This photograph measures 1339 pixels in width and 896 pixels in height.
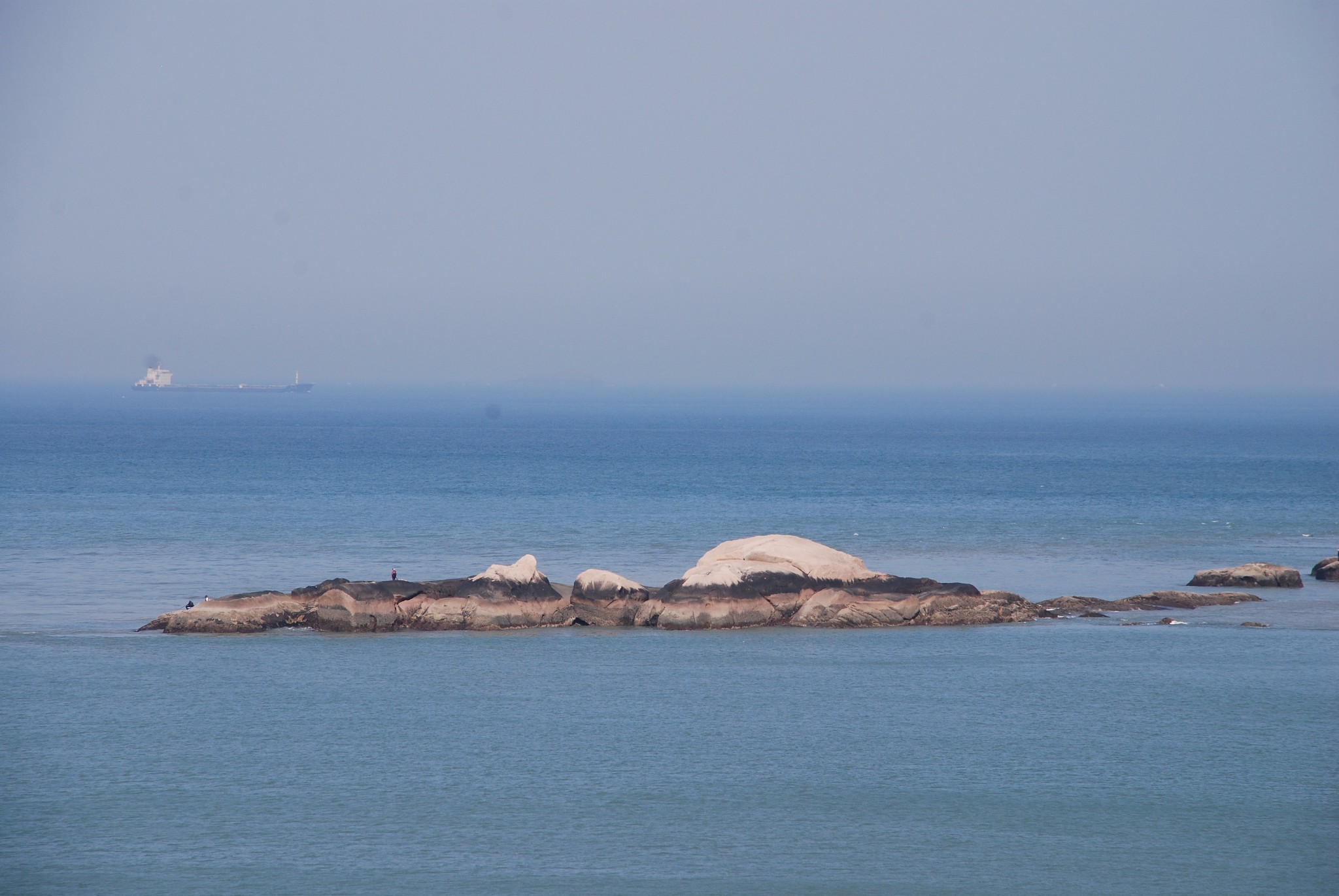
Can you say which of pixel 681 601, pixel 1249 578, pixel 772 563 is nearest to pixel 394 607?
pixel 681 601

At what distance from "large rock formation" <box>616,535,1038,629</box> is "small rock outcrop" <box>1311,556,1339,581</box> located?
49.2 feet

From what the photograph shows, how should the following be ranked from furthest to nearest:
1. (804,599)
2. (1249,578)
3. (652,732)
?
1. (1249,578)
2. (804,599)
3. (652,732)

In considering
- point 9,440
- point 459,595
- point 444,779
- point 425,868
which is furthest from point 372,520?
point 9,440

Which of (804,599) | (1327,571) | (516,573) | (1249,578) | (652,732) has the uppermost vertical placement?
(516,573)

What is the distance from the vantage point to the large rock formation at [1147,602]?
4444 cm

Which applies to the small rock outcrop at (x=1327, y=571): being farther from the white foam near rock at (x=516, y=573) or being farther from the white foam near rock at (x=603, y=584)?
the white foam near rock at (x=516, y=573)

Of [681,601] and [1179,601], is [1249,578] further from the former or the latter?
[681,601]

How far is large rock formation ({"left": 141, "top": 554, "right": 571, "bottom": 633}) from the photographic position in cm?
4072

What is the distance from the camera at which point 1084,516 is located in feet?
238

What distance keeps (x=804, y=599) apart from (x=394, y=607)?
45.5ft

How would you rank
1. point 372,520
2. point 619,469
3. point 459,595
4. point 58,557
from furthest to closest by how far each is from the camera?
point 619,469
point 372,520
point 58,557
point 459,595

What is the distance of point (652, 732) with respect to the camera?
99.2 feet

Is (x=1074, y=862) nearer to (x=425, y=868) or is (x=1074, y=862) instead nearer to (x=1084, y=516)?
(x=425, y=868)

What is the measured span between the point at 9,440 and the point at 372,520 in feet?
277
